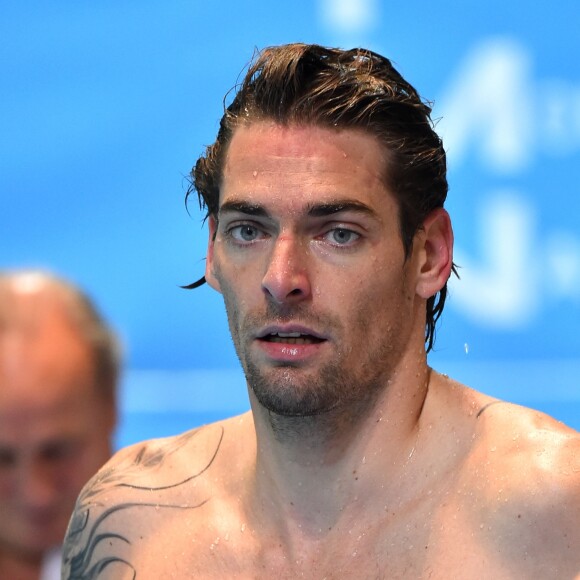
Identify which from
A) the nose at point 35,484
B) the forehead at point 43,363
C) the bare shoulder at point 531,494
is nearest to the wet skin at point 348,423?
the bare shoulder at point 531,494

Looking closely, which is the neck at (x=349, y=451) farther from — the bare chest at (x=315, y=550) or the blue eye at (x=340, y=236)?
the blue eye at (x=340, y=236)

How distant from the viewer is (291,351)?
1.71m

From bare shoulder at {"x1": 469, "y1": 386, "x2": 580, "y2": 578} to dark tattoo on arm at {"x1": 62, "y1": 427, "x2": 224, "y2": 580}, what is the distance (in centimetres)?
52

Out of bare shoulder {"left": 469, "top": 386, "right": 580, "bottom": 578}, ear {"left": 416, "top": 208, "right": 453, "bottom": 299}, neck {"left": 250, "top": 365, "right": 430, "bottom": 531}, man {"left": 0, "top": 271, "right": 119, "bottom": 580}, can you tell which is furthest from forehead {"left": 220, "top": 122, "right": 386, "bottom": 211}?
man {"left": 0, "top": 271, "right": 119, "bottom": 580}

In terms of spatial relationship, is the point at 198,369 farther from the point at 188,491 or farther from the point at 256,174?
the point at 256,174

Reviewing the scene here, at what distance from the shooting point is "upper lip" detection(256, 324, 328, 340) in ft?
5.57

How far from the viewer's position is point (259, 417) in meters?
1.89

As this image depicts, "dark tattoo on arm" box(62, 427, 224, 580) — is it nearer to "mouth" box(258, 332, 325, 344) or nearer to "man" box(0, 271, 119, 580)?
"mouth" box(258, 332, 325, 344)

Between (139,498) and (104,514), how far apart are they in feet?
0.24

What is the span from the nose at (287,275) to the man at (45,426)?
1.28m

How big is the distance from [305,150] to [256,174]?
0.08 metres

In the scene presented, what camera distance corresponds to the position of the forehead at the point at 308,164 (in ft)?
5.72

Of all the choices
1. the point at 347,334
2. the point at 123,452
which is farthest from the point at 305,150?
the point at 123,452

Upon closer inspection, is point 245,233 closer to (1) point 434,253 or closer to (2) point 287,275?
(2) point 287,275
